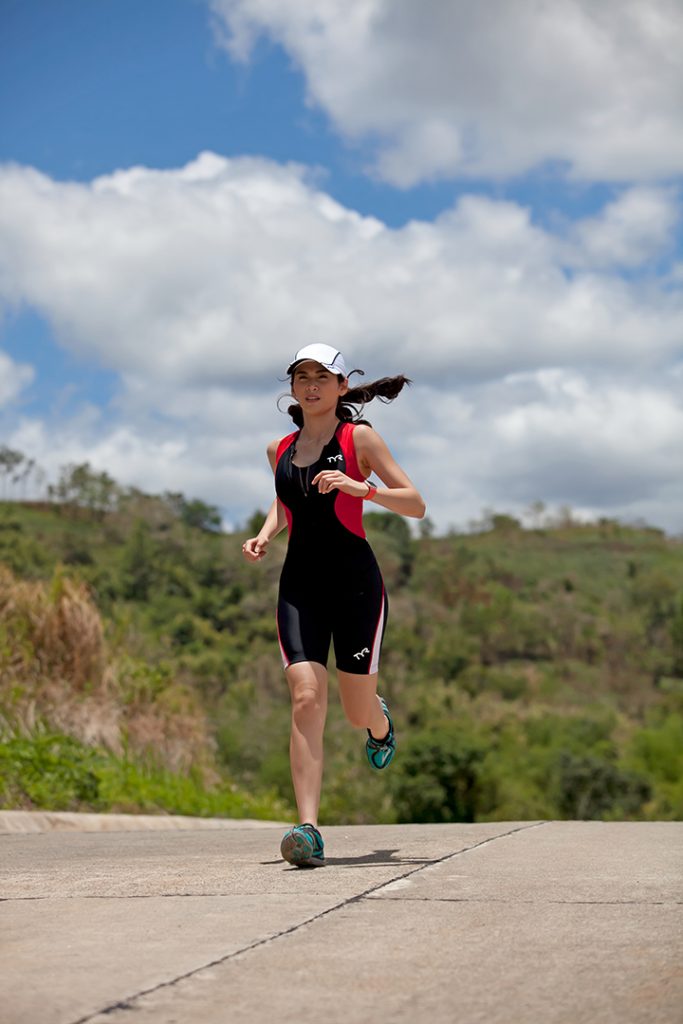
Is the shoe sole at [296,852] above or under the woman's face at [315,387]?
under

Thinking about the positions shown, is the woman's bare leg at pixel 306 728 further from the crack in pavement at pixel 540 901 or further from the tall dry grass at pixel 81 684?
the tall dry grass at pixel 81 684

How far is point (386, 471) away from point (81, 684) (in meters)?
6.99

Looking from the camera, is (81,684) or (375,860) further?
(81,684)

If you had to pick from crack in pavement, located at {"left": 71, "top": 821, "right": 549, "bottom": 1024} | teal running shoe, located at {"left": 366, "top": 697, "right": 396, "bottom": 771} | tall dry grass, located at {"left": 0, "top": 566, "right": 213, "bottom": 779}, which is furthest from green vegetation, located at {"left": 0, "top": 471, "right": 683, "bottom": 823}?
crack in pavement, located at {"left": 71, "top": 821, "right": 549, "bottom": 1024}

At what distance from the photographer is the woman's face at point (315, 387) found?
240 inches

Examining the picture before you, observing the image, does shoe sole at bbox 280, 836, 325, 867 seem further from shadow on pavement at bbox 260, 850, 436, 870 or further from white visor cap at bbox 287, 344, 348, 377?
white visor cap at bbox 287, 344, 348, 377

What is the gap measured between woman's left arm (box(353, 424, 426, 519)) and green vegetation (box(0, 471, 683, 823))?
5013mm

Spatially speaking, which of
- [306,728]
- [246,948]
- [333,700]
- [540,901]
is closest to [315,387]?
[306,728]

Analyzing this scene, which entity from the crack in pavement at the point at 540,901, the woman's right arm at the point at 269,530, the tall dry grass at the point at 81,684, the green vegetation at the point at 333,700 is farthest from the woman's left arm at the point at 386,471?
the tall dry grass at the point at 81,684

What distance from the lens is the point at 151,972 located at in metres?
3.20

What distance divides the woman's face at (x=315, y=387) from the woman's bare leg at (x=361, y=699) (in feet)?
3.87

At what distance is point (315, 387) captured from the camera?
20.0 feet

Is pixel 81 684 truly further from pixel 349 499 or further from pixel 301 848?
pixel 301 848

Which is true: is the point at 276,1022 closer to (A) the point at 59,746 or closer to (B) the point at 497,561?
(A) the point at 59,746
